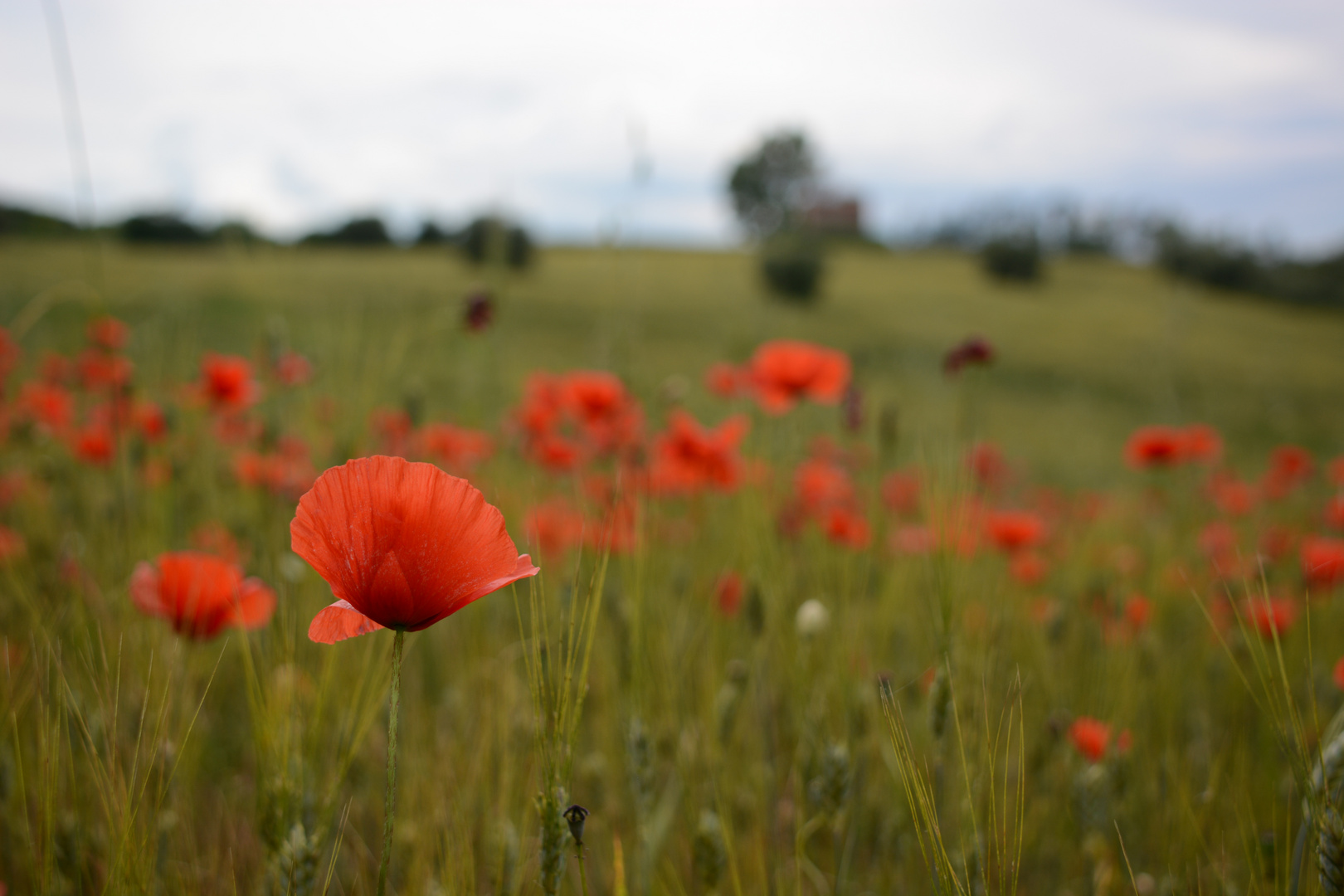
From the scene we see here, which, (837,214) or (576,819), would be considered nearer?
(576,819)

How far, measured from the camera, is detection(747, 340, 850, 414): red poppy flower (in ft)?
5.03

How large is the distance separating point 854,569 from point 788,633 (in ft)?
2.44

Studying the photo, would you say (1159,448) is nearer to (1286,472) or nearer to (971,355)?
(971,355)

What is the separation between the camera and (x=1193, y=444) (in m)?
2.01

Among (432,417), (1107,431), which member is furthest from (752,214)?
(432,417)

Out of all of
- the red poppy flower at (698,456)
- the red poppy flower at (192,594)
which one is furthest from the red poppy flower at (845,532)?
the red poppy flower at (192,594)

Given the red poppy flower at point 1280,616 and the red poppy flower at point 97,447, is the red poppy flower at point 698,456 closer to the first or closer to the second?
the red poppy flower at point 1280,616

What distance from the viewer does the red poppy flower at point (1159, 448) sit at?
206cm

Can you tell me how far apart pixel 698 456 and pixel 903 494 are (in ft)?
4.08

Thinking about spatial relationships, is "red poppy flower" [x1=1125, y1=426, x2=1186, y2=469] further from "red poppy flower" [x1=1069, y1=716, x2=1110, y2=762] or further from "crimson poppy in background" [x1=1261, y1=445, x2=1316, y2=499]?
"crimson poppy in background" [x1=1261, y1=445, x2=1316, y2=499]

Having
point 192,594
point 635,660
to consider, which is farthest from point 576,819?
point 192,594

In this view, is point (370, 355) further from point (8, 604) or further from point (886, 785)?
point (886, 785)

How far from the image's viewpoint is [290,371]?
1517mm

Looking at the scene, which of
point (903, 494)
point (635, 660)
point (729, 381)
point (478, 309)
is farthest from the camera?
point (903, 494)
